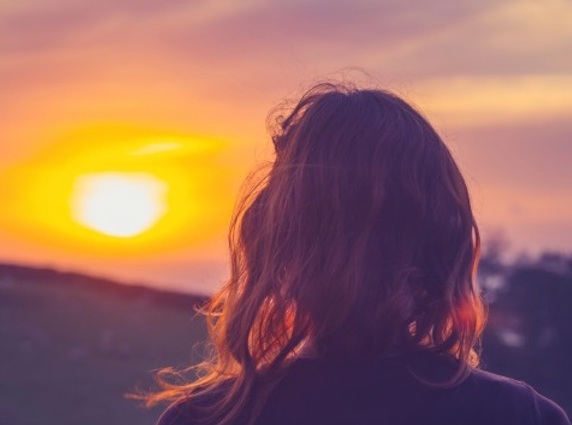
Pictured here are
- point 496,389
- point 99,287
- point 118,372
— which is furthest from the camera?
point 99,287

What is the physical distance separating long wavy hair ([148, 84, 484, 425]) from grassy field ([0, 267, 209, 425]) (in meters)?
7.05

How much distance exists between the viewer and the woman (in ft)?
8.64

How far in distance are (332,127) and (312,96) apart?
0.19 m

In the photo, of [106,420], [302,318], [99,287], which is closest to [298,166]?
[302,318]

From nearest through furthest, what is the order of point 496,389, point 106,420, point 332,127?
point 496,389 < point 332,127 < point 106,420

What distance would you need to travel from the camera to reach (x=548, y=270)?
11438mm

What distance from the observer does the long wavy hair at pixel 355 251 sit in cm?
271

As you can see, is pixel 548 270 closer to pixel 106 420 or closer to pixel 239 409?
Answer: pixel 106 420

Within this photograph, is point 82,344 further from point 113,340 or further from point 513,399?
point 513,399

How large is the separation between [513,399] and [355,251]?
0.44 meters

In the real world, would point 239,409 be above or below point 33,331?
above

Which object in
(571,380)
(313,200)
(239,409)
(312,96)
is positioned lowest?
(571,380)

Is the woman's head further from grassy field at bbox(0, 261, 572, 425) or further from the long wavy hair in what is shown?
grassy field at bbox(0, 261, 572, 425)

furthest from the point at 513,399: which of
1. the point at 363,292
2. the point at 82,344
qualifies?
the point at 82,344
